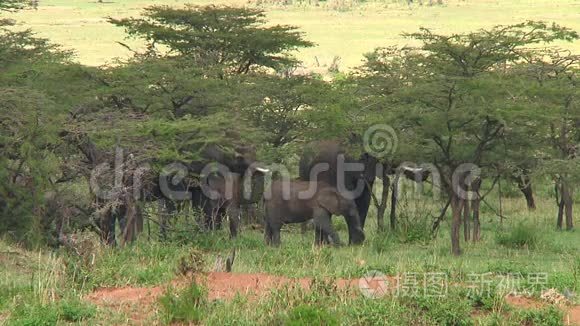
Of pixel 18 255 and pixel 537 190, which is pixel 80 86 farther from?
pixel 537 190

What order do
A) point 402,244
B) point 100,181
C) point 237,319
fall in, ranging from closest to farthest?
1. point 237,319
2. point 100,181
3. point 402,244

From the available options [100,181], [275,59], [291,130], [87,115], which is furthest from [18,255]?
[275,59]

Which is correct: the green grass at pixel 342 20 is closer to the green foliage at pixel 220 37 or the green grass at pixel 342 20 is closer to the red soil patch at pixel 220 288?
the green foliage at pixel 220 37

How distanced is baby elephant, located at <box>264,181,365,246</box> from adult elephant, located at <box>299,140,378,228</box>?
431 mm

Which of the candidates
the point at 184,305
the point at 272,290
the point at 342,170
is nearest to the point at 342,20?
the point at 342,170

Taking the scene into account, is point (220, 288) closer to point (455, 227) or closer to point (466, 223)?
point (455, 227)

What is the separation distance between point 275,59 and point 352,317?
1468cm

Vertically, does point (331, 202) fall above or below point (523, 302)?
below

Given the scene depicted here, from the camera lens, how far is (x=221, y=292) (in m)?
11.0

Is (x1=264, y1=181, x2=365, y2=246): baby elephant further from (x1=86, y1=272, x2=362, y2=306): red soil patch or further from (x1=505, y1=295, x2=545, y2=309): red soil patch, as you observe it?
(x1=505, y1=295, x2=545, y2=309): red soil patch

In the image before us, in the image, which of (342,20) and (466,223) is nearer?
(466,223)

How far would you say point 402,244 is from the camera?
1745 centimetres

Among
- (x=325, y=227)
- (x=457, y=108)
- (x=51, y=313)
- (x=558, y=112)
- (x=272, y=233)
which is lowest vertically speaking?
(x=272, y=233)

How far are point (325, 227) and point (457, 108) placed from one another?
3122 millimetres
